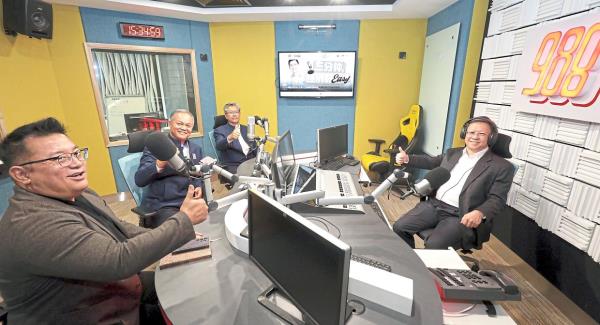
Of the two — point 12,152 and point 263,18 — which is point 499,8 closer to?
point 263,18

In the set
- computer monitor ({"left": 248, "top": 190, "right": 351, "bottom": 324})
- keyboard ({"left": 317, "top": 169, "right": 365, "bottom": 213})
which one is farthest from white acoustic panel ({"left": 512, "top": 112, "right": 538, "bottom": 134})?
computer monitor ({"left": 248, "top": 190, "right": 351, "bottom": 324})

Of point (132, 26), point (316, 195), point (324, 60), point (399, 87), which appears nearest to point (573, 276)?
point (316, 195)

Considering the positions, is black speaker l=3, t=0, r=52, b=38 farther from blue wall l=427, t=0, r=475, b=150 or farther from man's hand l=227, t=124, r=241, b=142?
blue wall l=427, t=0, r=475, b=150

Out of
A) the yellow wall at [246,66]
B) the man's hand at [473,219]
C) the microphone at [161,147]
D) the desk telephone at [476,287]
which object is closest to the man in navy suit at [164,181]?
A: the microphone at [161,147]

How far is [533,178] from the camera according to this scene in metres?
2.26

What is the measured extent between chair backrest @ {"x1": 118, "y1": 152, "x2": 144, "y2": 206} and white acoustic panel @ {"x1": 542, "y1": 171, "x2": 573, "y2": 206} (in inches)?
126

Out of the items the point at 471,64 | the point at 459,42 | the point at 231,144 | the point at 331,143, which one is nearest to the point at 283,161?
the point at 331,143

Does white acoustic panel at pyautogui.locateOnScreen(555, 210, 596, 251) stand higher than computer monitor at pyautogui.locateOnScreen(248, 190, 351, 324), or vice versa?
computer monitor at pyautogui.locateOnScreen(248, 190, 351, 324)

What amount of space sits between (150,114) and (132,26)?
1168 millimetres

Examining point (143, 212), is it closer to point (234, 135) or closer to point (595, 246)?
point (234, 135)

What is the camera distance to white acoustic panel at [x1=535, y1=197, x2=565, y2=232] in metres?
2.05

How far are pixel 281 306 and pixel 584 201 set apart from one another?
87.2 inches

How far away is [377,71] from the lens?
13.8 ft

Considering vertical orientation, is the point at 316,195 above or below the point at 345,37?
below
